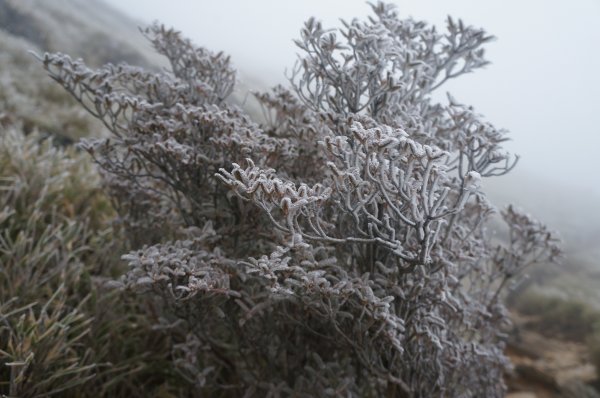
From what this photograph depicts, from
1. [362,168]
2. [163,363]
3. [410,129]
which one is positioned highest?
[410,129]

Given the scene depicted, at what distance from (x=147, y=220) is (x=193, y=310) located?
730mm

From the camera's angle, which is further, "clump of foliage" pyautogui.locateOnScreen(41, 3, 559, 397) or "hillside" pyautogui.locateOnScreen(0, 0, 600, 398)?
"hillside" pyautogui.locateOnScreen(0, 0, 600, 398)

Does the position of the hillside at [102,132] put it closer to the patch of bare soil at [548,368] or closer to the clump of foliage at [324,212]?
the patch of bare soil at [548,368]

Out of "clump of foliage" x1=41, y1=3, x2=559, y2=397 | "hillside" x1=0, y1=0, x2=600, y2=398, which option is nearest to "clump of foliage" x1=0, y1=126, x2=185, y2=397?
"clump of foliage" x1=41, y1=3, x2=559, y2=397

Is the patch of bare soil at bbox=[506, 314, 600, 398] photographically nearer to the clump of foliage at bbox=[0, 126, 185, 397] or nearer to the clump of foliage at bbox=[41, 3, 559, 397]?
the clump of foliage at bbox=[41, 3, 559, 397]

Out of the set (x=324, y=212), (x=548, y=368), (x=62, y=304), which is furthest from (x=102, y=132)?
A: (x=548, y=368)

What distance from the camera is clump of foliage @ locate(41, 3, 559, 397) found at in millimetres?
1327

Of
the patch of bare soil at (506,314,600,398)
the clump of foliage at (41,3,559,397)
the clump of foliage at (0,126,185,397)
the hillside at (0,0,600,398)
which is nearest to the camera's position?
the clump of foliage at (41,3,559,397)

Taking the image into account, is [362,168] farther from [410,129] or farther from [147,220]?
[147,220]

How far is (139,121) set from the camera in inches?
68.0

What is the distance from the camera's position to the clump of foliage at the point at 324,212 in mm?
1327

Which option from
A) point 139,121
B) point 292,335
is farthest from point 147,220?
point 292,335

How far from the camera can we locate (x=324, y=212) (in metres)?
1.64

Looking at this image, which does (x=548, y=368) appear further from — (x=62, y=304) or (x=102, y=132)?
(x=102, y=132)
